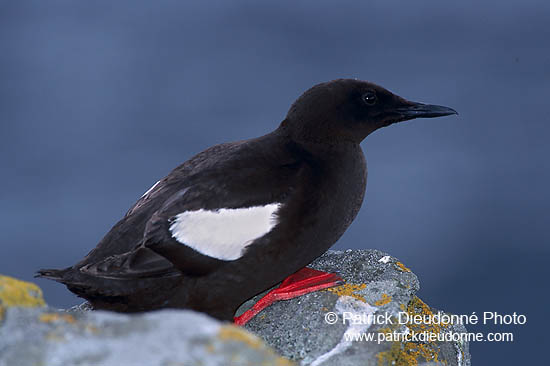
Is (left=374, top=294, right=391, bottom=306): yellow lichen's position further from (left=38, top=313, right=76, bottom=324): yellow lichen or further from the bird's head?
(left=38, top=313, right=76, bottom=324): yellow lichen

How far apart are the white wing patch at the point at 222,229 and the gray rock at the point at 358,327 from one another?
0.67 m

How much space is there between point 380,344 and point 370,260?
1.27m

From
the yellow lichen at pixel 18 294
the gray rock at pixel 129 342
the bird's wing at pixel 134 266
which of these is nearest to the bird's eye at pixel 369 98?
the bird's wing at pixel 134 266

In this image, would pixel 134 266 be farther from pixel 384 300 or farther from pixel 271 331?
pixel 384 300

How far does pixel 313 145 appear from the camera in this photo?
4531 mm

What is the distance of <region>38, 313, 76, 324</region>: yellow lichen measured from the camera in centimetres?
199

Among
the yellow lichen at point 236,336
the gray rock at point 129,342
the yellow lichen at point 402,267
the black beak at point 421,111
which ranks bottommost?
the gray rock at point 129,342

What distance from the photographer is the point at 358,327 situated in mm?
4086

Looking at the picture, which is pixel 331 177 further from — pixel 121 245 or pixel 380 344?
pixel 121 245

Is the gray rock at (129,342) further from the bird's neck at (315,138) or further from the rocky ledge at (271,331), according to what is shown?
the bird's neck at (315,138)

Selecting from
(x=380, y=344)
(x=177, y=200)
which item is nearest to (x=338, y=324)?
(x=380, y=344)

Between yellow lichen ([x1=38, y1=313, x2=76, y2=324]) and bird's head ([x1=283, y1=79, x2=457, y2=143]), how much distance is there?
2777mm

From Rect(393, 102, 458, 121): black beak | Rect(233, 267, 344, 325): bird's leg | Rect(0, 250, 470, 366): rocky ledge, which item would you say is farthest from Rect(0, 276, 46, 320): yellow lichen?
Rect(393, 102, 458, 121): black beak

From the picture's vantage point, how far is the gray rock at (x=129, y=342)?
5.75 ft
